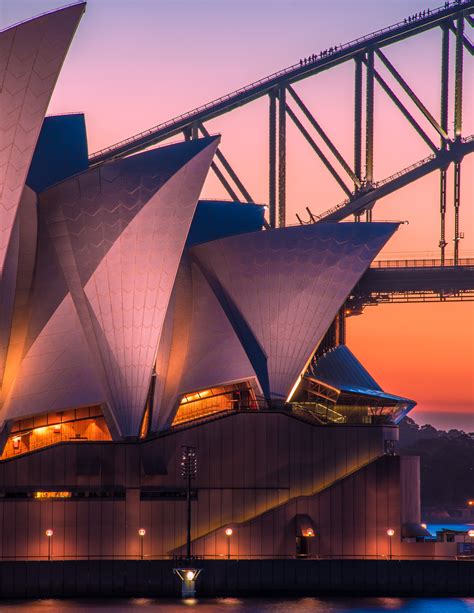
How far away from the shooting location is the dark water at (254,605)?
57.9 metres

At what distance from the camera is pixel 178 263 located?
231ft

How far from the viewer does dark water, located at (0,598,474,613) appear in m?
A: 57.9

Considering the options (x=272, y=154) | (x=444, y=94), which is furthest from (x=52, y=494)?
(x=444, y=94)

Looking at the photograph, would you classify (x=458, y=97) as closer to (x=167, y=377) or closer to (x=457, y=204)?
(x=457, y=204)

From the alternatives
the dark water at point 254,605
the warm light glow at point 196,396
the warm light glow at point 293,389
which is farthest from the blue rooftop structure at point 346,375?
the dark water at point 254,605

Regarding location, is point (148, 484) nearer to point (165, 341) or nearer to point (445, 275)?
point (165, 341)

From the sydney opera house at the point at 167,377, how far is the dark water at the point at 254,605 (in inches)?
343

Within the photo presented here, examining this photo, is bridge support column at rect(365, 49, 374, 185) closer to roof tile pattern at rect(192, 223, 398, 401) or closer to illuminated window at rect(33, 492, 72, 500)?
roof tile pattern at rect(192, 223, 398, 401)

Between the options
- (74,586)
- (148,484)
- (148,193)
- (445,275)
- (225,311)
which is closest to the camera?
(74,586)

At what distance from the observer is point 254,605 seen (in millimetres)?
59969

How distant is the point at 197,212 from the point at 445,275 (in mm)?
29916

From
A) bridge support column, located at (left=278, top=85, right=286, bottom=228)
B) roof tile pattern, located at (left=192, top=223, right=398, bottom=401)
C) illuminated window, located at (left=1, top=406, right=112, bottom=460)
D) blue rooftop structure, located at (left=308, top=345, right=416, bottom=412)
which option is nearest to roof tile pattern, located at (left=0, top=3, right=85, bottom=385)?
illuminated window, located at (left=1, top=406, right=112, bottom=460)

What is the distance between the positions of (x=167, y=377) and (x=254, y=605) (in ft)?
60.7

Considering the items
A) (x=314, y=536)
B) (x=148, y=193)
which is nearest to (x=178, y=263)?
(x=148, y=193)
